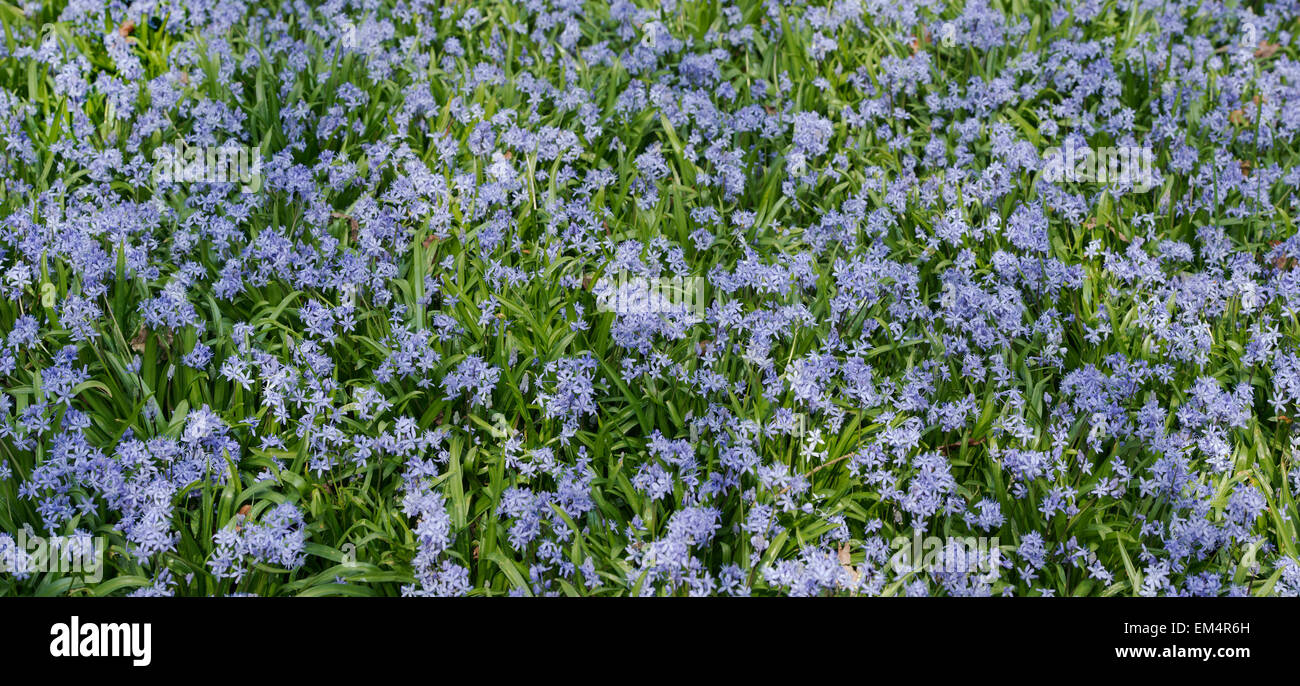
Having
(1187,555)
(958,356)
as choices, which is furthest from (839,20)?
(1187,555)

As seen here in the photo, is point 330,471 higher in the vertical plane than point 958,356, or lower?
lower

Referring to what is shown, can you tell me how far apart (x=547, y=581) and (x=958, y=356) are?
1970mm

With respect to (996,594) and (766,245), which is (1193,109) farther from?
(996,594)

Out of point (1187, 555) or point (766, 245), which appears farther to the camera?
point (766, 245)

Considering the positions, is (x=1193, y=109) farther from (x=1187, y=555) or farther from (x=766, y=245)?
(x=1187, y=555)

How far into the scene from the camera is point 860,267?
14.7 feet

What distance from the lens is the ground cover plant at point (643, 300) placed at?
354 cm

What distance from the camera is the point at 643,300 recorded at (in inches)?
168

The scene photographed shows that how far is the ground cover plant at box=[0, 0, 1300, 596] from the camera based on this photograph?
11.6 ft

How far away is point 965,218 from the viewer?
16.4ft
